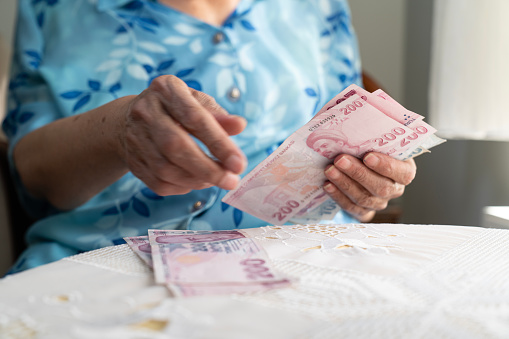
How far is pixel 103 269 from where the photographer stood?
53cm

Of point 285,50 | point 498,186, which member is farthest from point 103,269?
point 498,186

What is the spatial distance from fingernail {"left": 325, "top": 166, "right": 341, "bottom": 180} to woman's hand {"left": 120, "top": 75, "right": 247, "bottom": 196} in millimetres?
229

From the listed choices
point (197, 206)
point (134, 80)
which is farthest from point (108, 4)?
point (197, 206)

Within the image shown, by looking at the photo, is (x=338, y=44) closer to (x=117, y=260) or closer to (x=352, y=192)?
(x=352, y=192)

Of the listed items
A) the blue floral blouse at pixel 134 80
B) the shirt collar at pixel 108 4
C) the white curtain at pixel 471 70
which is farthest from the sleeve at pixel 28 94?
the white curtain at pixel 471 70

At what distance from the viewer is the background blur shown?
173 centimetres

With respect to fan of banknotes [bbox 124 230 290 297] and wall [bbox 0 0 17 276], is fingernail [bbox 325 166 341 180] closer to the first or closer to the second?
fan of banknotes [bbox 124 230 290 297]

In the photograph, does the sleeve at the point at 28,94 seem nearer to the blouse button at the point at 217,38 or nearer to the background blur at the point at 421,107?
the blouse button at the point at 217,38

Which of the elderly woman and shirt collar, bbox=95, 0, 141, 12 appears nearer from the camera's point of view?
the elderly woman

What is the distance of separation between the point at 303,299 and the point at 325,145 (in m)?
0.39

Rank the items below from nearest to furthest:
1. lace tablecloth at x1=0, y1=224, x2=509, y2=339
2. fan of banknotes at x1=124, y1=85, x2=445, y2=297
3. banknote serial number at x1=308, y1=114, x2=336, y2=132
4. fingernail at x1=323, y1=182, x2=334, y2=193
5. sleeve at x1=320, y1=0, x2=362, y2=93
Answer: lace tablecloth at x1=0, y1=224, x2=509, y2=339 < fan of banknotes at x1=124, y1=85, x2=445, y2=297 < banknote serial number at x1=308, y1=114, x2=336, y2=132 < fingernail at x1=323, y1=182, x2=334, y2=193 < sleeve at x1=320, y1=0, x2=362, y2=93

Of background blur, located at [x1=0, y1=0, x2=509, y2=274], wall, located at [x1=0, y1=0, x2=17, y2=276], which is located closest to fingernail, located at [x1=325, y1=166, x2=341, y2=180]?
wall, located at [x1=0, y1=0, x2=17, y2=276]

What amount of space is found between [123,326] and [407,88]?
2.21 metres

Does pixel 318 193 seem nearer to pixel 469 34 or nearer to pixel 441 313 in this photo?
pixel 441 313
